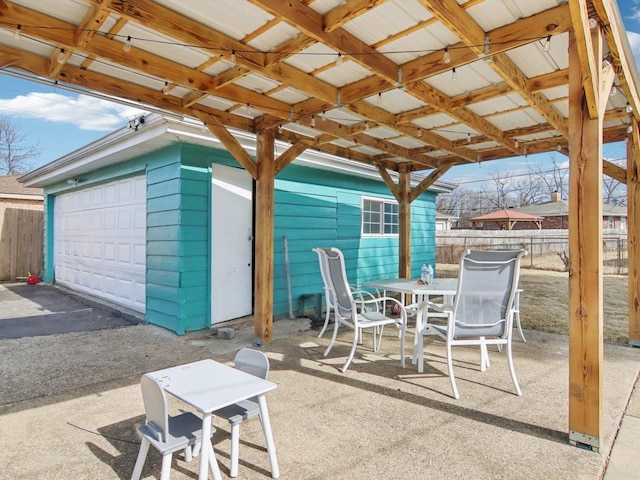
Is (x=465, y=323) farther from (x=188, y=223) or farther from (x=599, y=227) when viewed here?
(x=188, y=223)

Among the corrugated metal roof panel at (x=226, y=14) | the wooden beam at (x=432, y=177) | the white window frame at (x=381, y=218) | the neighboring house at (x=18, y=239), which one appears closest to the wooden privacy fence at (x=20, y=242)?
the neighboring house at (x=18, y=239)

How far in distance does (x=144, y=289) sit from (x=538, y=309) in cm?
638

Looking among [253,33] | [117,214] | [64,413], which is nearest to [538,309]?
[253,33]

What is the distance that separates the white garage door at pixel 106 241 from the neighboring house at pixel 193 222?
0.03 metres

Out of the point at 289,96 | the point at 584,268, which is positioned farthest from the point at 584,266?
the point at 289,96

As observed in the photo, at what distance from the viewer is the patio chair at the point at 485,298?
3053 millimetres

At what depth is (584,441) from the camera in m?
2.25

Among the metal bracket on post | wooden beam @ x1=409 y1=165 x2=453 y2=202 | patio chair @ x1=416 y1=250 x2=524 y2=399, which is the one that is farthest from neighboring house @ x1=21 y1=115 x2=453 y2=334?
the metal bracket on post

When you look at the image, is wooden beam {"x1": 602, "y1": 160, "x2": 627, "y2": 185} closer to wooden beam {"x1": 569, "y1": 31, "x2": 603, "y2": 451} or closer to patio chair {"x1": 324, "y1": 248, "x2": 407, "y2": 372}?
wooden beam {"x1": 569, "y1": 31, "x2": 603, "y2": 451}

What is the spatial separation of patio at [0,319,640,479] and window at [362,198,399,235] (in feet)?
12.1

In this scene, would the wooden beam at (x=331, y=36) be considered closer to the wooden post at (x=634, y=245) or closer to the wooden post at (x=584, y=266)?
the wooden post at (x=584, y=266)

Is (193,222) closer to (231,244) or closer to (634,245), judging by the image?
(231,244)

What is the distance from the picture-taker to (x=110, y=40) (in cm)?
265

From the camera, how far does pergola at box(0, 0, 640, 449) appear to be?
7.38 feet
